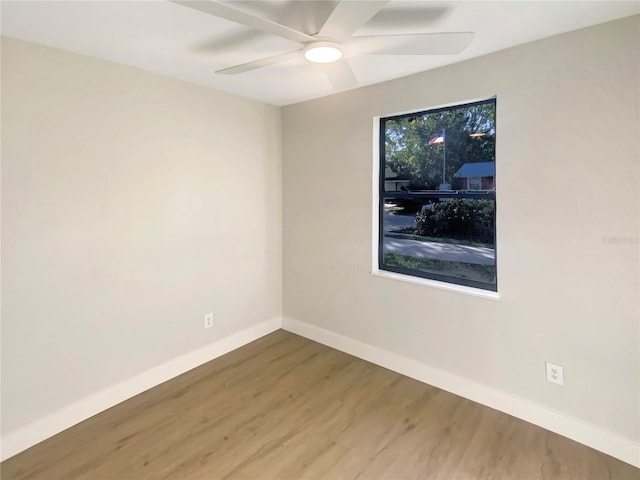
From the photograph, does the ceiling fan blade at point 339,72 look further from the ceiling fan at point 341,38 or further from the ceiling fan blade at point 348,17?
the ceiling fan blade at point 348,17

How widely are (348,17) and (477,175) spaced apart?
1.54 metres

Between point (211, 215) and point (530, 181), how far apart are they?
2.35 m

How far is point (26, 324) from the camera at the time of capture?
2.00 metres

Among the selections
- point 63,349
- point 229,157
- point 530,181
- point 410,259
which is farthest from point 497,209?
point 63,349

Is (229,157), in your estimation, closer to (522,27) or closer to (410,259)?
(410,259)

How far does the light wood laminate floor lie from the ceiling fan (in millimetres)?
2128

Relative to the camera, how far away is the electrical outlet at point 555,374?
81.2 inches

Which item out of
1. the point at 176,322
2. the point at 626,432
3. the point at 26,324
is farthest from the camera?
the point at 176,322

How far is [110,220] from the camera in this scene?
7.58 feet

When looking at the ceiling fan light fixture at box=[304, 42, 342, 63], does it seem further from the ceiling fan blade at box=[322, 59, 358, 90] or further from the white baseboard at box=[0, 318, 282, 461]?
the white baseboard at box=[0, 318, 282, 461]

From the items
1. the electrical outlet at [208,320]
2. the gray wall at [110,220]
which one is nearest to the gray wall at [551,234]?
the gray wall at [110,220]

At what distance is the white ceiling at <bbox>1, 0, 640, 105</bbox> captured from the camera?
5.35ft

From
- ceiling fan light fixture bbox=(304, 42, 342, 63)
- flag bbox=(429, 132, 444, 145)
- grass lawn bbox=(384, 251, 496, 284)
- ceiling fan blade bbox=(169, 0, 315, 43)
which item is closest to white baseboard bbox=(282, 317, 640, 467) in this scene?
grass lawn bbox=(384, 251, 496, 284)

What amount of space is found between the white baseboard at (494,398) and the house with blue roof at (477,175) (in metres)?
1.37
